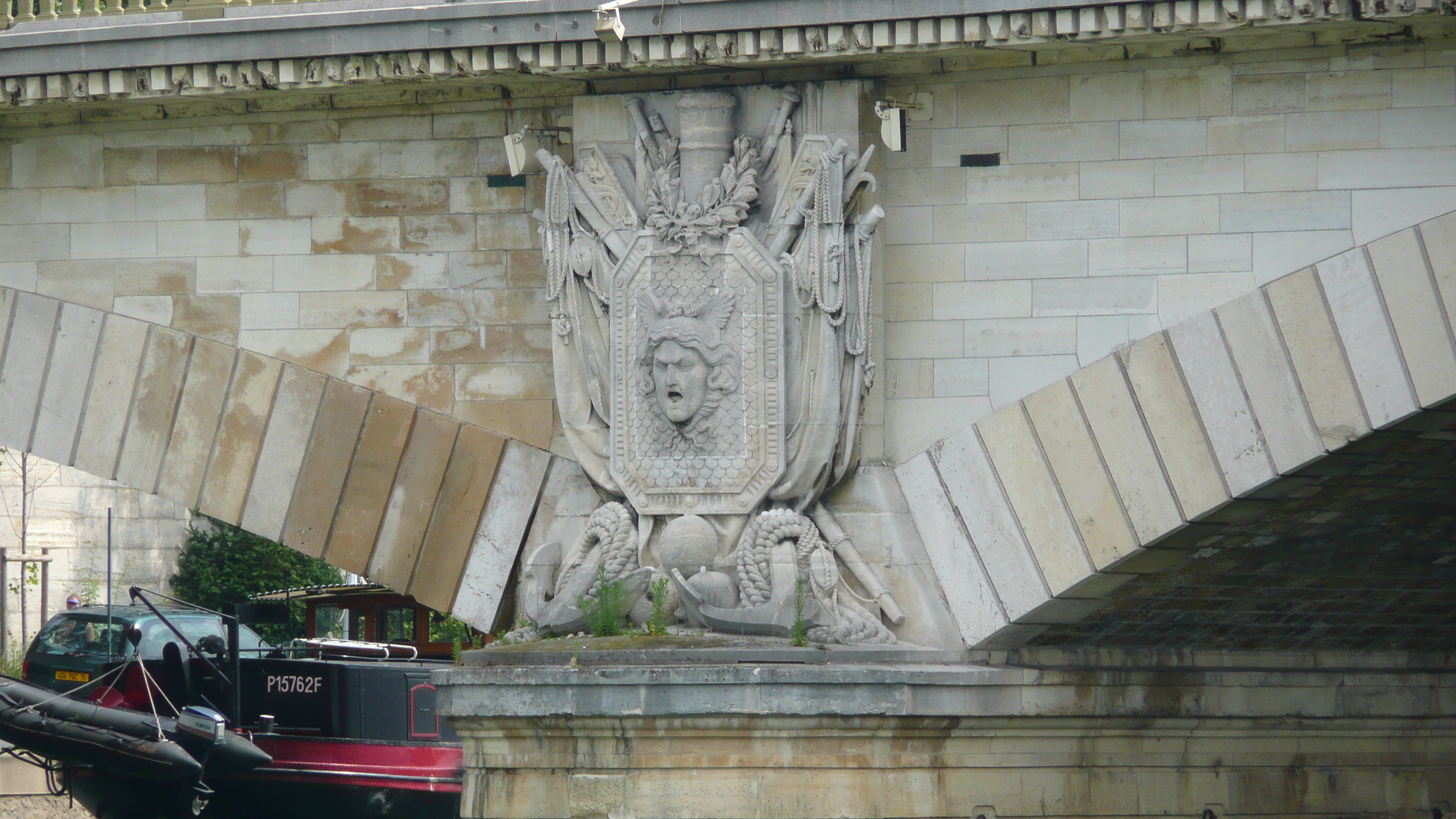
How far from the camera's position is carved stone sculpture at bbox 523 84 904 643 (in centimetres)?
1055

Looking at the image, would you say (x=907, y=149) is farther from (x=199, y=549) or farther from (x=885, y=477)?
(x=199, y=549)

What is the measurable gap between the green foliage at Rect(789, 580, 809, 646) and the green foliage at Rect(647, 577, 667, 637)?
0.72 metres

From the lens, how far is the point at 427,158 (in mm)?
11773

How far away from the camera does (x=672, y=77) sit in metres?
11.1

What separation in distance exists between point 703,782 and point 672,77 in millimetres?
3984

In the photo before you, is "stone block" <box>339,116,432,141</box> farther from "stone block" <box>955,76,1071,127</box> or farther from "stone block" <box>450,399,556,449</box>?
"stone block" <box>955,76,1071,127</box>


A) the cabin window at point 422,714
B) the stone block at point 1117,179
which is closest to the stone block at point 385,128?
the stone block at point 1117,179

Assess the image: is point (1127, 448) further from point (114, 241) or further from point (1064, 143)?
point (114, 241)

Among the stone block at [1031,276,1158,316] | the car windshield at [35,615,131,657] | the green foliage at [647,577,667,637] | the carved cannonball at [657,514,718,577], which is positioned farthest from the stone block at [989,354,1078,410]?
the car windshield at [35,615,131,657]

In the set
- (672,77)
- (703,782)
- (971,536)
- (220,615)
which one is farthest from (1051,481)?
(220,615)

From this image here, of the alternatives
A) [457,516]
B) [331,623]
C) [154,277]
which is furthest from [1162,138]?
[331,623]

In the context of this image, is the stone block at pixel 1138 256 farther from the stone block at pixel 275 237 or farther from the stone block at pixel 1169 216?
the stone block at pixel 275 237

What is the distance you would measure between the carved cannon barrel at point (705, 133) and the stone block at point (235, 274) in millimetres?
2877

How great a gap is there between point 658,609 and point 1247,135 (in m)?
4.07
